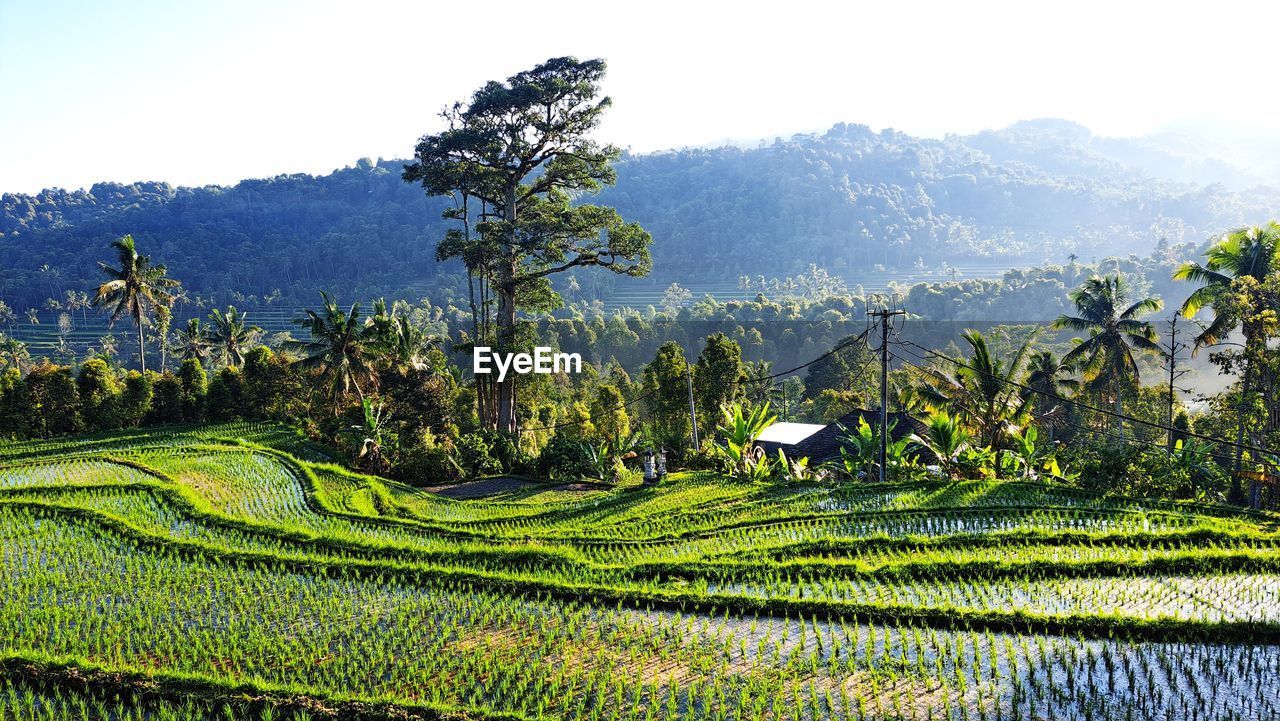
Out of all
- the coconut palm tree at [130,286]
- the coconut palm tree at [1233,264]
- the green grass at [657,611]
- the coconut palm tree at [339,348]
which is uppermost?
the coconut palm tree at [130,286]

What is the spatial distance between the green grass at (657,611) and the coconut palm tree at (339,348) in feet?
35.4

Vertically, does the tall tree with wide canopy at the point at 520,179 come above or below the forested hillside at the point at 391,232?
below

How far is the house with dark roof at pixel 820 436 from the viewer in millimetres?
27156

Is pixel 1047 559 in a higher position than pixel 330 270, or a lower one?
lower

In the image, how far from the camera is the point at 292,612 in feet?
31.7

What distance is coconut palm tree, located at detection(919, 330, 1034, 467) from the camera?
789 inches

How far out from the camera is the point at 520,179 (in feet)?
94.8

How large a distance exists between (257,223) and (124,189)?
195ft

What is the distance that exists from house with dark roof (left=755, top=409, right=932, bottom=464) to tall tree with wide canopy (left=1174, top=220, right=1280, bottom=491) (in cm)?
890

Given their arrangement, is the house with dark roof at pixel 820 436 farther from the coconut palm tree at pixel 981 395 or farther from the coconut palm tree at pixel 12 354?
the coconut palm tree at pixel 12 354

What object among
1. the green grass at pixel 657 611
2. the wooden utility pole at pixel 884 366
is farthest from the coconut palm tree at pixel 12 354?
the wooden utility pole at pixel 884 366

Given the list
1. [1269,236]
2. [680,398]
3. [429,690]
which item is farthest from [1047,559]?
[680,398]

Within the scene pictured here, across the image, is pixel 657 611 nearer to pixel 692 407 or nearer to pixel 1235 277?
pixel 692 407

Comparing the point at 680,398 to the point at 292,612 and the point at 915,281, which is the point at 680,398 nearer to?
the point at 292,612
